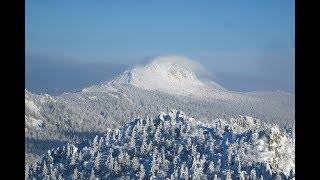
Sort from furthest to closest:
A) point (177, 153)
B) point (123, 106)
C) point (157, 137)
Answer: point (123, 106) < point (157, 137) < point (177, 153)

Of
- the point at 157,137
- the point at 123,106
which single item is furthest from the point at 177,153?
the point at 123,106

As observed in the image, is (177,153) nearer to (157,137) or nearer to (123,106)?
(157,137)
